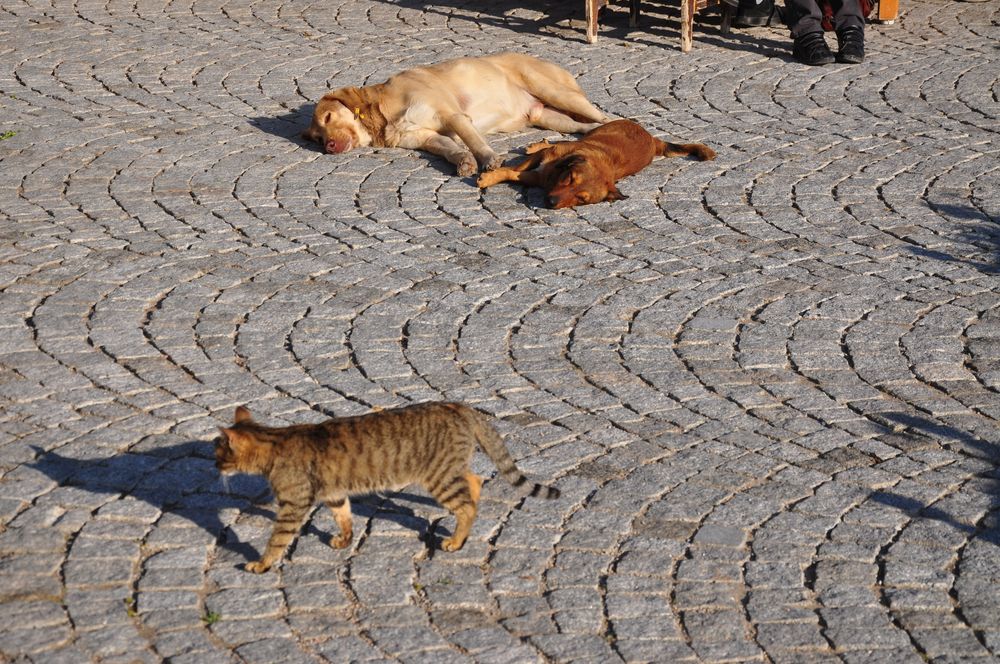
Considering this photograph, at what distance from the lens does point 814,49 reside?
13516mm

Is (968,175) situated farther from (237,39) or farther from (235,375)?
(237,39)

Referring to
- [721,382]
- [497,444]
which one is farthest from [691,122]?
[497,444]

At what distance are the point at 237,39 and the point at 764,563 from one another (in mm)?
10414

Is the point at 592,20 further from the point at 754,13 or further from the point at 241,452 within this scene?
the point at 241,452

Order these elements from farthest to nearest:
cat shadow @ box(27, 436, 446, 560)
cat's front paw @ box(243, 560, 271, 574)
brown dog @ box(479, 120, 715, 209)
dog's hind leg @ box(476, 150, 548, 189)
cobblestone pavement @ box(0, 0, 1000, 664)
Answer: dog's hind leg @ box(476, 150, 548, 189)
brown dog @ box(479, 120, 715, 209)
cat shadow @ box(27, 436, 446, 560)
cat's front paw @ box(243, 560, 271, 574)
cobblestone pavement @ box(0, 0, 1000, 664)

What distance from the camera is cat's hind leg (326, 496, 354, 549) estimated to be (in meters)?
5.67

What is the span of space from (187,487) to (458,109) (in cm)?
588

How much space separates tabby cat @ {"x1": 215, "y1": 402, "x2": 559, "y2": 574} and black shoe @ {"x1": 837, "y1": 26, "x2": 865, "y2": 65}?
29.9 ft

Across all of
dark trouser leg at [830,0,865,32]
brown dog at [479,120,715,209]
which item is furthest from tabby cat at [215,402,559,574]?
dark trouser leg at [830,0,865,32]

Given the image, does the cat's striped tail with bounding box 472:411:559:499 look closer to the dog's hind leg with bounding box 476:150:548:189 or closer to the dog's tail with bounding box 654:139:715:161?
the dog's hind leg with bounding box 476:150:548:189

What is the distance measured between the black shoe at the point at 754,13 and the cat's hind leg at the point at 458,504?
32.3 ft

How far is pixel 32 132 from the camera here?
11438mm

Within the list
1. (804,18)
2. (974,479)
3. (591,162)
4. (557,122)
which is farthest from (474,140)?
(974,479)

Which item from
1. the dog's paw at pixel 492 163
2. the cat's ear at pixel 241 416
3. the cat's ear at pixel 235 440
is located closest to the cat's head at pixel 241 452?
the cat's ear at pixel 235 440
